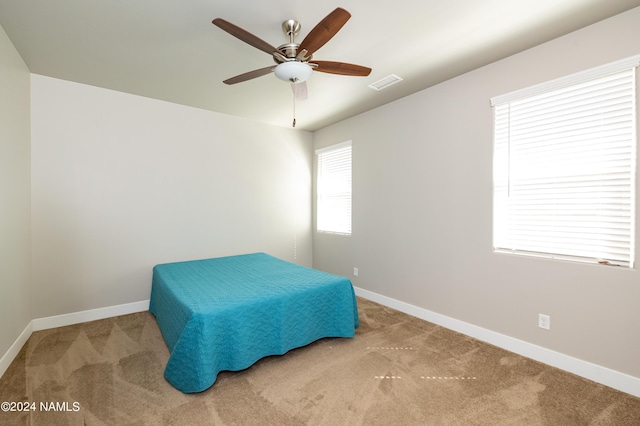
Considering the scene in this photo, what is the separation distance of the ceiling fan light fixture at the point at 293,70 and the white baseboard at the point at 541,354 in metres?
2.72

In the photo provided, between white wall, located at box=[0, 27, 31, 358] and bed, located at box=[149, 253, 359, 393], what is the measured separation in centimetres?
105

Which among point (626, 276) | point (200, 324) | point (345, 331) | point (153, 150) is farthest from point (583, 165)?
point (153, 150)

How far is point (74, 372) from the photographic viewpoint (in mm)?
2111

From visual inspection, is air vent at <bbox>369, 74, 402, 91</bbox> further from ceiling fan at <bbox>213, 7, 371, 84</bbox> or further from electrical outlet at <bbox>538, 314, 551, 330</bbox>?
electrical outlet at <bbox>538, 314, 551, 330</bbox>

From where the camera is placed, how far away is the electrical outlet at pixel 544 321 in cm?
226

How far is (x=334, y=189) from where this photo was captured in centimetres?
448

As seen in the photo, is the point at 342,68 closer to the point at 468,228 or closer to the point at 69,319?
the point at 468,228

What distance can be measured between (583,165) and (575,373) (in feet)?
5.15

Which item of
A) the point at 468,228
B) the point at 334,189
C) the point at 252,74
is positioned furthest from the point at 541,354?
the point at 252,74

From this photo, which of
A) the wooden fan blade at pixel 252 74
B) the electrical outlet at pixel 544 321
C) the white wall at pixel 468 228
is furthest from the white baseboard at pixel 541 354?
the wooden fan blade at pixel 252 74

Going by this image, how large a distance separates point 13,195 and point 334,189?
139 inches

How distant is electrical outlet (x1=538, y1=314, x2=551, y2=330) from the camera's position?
7.40 feet

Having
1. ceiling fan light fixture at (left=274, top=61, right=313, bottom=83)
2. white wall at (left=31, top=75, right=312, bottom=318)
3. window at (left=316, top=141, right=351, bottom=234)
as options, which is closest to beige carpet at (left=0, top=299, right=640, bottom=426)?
white wall at (left=31, top=75, right=312, bottom=318)

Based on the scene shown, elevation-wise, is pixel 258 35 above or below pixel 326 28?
above
